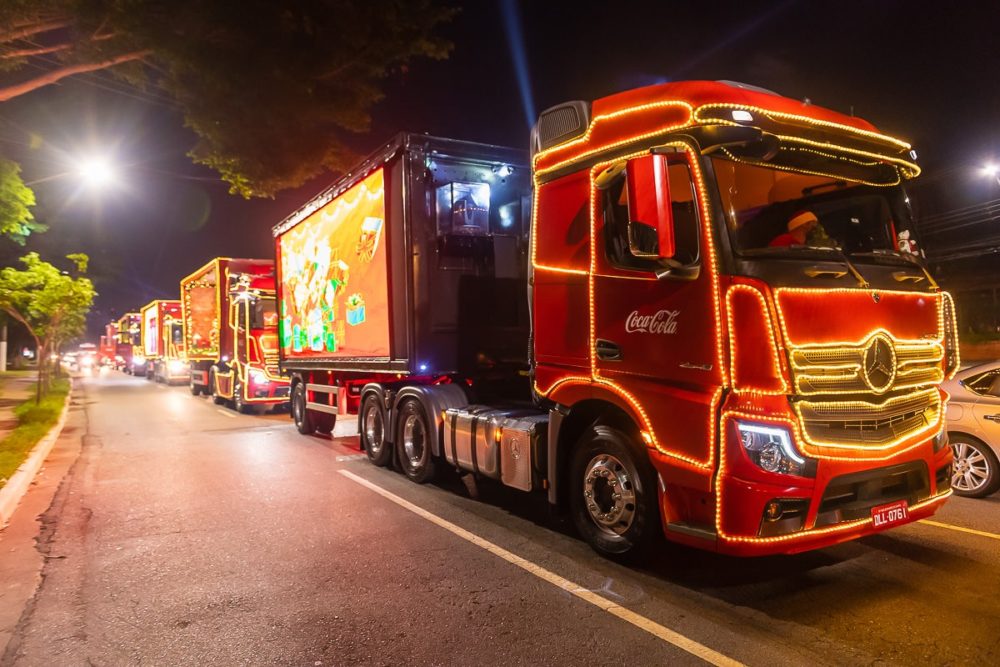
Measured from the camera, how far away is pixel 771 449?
13.1 ft

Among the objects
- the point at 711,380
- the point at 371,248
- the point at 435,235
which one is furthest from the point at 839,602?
the point at 371,248

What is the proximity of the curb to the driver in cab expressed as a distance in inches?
298

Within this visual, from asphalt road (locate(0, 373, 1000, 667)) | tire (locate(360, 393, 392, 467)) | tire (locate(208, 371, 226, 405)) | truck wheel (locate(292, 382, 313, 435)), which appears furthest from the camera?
tire (locate(208, 371, 226, 405))

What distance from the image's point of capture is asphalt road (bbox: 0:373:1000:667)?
369cm

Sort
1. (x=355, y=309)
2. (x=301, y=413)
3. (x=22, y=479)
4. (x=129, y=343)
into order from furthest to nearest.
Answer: (x=129, y=343) < (x=301, y=413) < (x=355, y=309) < (x=22, y=479)

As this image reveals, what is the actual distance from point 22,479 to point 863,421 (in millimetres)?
9490

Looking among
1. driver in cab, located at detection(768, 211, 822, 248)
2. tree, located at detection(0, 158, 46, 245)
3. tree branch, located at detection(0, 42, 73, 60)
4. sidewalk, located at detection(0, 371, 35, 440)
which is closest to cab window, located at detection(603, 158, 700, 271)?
driver in cab, located at detection(768, 211, 822, 248)

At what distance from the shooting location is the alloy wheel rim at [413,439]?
805cm

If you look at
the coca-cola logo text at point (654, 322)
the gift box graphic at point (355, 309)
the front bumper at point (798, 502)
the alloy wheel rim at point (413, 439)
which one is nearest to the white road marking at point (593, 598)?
the front bumper at point (798, 502)

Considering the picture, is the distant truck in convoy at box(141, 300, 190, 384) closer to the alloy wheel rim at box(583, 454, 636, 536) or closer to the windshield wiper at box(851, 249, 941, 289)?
the alloy wheel rim at box(583, 454, 636, 536)

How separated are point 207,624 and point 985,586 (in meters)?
5.00

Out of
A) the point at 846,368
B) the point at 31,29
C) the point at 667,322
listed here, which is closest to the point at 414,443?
the point at 667,322

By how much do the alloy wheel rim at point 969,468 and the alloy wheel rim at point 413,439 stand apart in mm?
5621

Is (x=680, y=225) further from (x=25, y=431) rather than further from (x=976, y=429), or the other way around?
(x=25, y=431)
